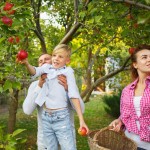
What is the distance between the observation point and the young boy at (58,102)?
3068 millimetres

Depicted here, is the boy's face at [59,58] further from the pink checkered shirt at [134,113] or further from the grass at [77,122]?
the grass at [77,122]

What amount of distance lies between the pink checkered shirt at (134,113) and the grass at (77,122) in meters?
4.26

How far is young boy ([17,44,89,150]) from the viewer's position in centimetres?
307

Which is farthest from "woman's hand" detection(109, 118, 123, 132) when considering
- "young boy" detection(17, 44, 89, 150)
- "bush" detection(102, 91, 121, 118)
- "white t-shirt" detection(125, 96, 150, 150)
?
"bush" detection(102, 91, 121, 118)

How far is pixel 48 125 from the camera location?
3123mm

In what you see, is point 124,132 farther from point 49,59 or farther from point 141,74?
point 49,59

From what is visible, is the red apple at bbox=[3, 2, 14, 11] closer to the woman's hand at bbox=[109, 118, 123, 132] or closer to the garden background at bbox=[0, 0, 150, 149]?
the garden background at bbox=[0, 0, 150, 149]

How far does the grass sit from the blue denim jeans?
146 inches

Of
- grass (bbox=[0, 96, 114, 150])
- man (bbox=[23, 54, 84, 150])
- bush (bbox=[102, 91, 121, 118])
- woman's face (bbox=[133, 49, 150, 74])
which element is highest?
woman's face (bbox=[133, 49, 150, 74])

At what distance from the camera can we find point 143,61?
2.77 m

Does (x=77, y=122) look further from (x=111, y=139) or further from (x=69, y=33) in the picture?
(x=111, y=139)

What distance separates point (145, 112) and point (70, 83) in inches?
28.9

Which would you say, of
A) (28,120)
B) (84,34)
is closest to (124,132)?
(84,34)

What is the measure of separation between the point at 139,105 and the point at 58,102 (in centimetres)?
→ 72
